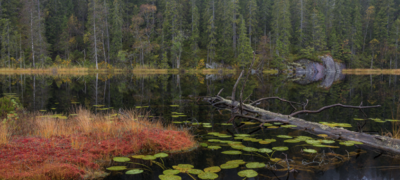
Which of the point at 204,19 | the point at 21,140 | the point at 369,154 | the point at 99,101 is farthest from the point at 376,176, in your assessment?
the point at 204,19

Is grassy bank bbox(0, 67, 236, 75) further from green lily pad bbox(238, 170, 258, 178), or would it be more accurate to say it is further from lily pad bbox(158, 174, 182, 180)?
green lily pad bbox(238, 170, 258, 178)

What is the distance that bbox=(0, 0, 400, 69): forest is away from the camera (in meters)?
53.1

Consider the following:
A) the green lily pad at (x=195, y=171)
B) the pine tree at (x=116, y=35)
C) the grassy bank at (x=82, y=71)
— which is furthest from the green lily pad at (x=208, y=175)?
the pine tree at (x=116, y=35)

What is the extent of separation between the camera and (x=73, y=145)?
6.38 meters

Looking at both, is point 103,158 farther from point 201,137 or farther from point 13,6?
point 13,6

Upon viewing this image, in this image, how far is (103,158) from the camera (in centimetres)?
621

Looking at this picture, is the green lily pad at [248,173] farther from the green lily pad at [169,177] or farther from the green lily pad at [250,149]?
the green lily pad at [250,149]

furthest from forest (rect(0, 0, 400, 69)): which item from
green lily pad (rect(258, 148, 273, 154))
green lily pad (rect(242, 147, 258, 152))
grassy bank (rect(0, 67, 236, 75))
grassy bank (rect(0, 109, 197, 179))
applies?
green lily pad (rect(258, 148, 273, 154))

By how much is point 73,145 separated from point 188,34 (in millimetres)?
57770

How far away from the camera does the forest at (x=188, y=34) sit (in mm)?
53062

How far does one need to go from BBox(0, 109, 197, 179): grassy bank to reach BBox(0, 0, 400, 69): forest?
150 ft

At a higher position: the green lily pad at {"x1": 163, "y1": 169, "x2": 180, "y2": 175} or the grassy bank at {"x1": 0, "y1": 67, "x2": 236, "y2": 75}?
the grassy bank at {"x1": 0, "y1": 67, "x2": 236, "y2": 75}

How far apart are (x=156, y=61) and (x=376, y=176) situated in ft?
177

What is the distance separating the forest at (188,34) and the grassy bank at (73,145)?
4574 centimetres
